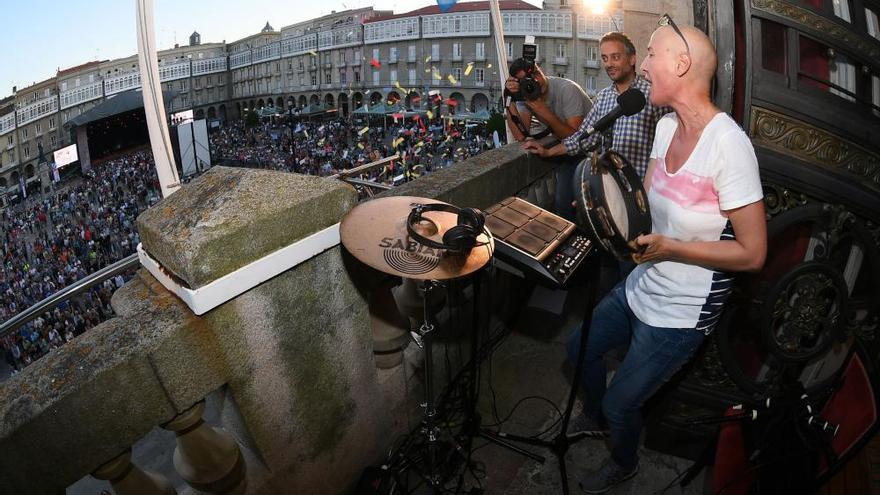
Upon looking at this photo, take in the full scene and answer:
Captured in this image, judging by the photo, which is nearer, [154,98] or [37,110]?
[154,98]

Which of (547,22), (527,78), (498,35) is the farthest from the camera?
(547,22)

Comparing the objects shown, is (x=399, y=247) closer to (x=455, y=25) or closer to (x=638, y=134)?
(x=638, y=134)

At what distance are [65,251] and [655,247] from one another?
31.9m

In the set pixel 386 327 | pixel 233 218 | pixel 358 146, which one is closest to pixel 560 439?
pixel 386 327

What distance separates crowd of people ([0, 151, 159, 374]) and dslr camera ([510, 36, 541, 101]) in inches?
625

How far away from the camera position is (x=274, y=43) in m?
83.2

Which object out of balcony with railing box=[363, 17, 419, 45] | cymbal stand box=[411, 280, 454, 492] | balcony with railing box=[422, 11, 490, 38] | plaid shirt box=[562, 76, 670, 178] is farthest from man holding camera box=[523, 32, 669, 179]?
balcony with railing box=[363, 17, 419, 45]

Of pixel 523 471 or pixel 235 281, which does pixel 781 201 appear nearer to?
pixel 523 471

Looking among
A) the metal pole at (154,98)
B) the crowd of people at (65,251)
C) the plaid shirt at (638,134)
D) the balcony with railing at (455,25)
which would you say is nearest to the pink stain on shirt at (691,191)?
the plaid shirt at (638,134)

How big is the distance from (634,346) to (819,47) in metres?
1.93

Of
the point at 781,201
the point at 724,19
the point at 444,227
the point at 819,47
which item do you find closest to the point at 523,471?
the point at 444,227

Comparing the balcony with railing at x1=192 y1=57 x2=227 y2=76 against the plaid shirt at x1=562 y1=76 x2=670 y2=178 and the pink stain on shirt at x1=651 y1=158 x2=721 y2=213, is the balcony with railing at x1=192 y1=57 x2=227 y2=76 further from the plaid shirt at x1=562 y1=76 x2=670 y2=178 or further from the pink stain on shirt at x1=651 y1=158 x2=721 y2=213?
the pink stain on shirt at x1=651 y1=158 x2=721 y2=213

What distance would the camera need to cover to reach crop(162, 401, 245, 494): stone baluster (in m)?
1.80

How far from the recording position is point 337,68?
74.9m
